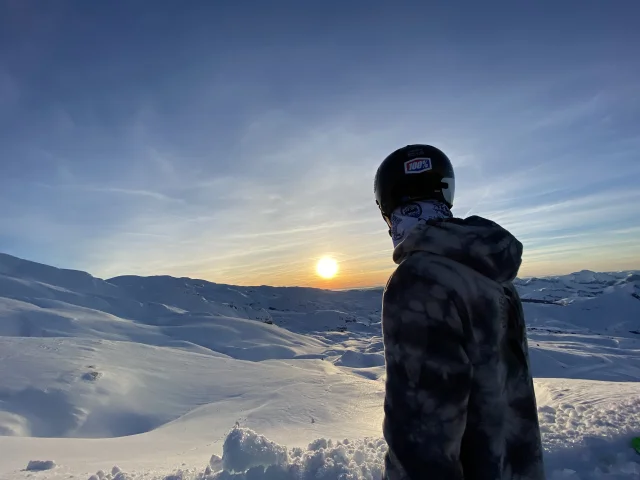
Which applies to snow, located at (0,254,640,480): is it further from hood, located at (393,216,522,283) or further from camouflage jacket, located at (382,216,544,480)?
hood, located at (393,216,522,283)

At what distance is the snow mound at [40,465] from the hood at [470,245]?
4770mm

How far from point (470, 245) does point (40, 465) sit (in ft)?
16.8

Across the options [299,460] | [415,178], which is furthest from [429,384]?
[299,460]

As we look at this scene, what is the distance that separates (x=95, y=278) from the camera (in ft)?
135

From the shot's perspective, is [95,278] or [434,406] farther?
[95,278]

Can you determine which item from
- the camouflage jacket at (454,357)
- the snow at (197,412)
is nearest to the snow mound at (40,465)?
the snow at (197,412)

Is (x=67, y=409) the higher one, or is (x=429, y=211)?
(x=429, y=211)

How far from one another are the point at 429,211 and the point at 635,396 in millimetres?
5247

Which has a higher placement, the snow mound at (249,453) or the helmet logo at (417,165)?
the helmet logo at (417,165)

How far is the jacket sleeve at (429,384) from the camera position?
4.87ft

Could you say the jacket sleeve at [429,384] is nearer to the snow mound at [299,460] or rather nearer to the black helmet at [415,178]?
the black helmet at [415,178]

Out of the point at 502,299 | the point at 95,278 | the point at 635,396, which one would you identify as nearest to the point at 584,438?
the point at 635,396

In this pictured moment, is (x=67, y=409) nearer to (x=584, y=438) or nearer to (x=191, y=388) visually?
(x=191, y=388)

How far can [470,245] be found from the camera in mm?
1591
